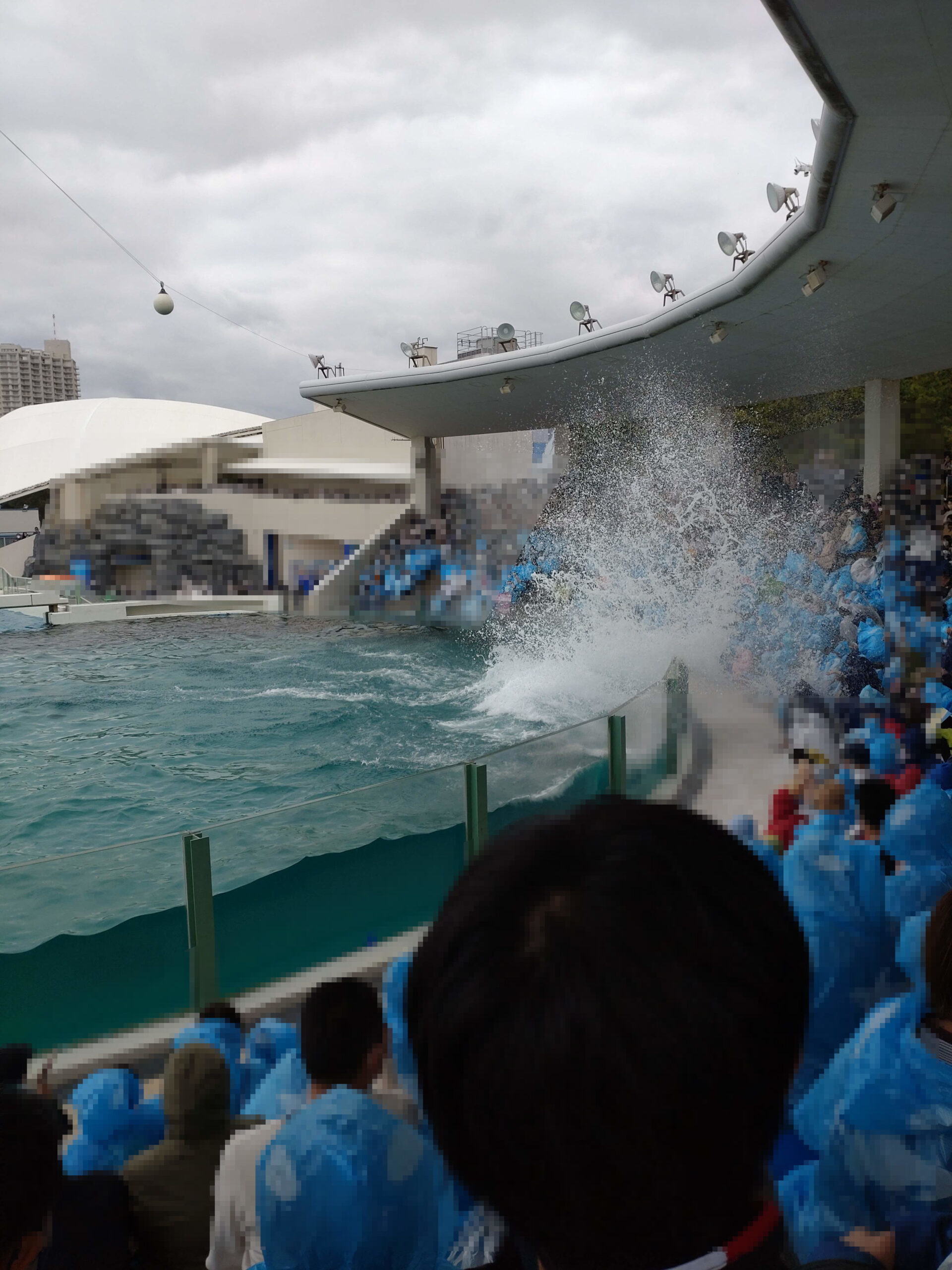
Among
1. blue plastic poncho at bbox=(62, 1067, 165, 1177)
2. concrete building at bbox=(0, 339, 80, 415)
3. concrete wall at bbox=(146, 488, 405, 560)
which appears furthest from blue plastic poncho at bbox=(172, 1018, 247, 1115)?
concrete building at bbox=(0, 339, 80, 415)

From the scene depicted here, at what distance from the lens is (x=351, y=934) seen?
92.4 inches

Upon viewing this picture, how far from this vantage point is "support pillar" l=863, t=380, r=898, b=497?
843 centimetres

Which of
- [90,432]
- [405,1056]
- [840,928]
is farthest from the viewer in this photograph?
[90,432]

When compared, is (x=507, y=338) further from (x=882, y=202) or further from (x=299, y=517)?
(x=299, y=517)

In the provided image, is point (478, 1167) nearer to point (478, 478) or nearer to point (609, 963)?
point (609, 963)

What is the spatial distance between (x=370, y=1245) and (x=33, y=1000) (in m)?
1.33

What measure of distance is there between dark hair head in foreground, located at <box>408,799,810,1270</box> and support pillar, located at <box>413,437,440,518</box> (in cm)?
1543

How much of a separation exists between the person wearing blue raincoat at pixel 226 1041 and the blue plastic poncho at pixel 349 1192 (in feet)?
1.54

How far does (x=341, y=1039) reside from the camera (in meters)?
1.19

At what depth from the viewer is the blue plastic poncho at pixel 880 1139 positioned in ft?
3.52

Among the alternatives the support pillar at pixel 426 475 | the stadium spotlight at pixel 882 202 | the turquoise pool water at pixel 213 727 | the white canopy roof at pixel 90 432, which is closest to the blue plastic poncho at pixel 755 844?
the stadium spotlight at pixel 882 202

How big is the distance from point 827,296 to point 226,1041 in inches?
261

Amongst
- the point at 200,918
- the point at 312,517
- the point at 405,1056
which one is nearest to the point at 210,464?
the point at 312,517

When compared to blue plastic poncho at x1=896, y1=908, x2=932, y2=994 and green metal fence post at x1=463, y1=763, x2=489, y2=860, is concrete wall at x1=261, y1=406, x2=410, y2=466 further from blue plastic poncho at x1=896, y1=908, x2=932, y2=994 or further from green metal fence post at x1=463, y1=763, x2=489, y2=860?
blue plastic poncho at x1=896, y1=908, x2=932, y2=994
